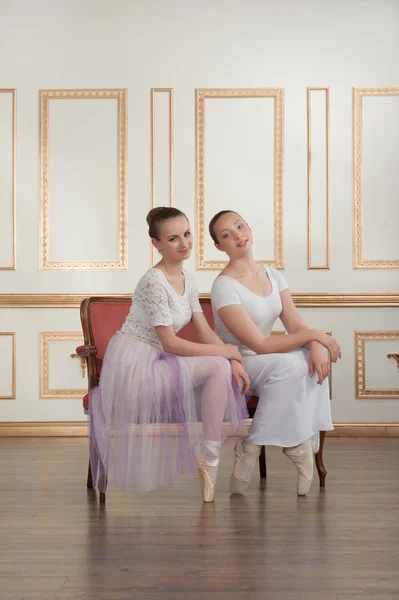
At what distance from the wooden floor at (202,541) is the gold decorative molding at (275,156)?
1.71 m

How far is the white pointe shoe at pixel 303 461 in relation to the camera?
3.00 metres

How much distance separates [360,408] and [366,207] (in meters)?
1.26

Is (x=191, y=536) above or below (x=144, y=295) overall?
below

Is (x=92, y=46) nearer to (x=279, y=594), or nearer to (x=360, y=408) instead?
(x=360, y=408)

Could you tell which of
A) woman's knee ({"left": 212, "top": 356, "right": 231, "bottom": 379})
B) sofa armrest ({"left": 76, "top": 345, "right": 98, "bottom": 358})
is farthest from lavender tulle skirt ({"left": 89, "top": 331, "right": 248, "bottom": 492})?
sofa armrest ({"left": 76, "top": 345, "right": 98, "bottom": 358})

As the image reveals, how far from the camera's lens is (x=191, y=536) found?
2.40 meters

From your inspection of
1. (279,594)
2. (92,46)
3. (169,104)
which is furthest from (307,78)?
(279,594)

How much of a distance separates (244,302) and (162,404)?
0.58m

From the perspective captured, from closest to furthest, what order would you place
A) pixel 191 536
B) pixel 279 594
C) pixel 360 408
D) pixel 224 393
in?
pixel 279 594
pixel 191 536
pixel 224 393
pixel 360 408

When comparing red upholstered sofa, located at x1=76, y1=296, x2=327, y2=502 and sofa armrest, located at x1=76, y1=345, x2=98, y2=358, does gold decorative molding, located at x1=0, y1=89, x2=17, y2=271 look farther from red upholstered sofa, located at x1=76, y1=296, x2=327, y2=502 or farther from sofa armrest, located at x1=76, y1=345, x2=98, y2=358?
sofa armrest, located at x1=76, y1=345, x2=98, y2=358

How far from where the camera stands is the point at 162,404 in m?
2.90

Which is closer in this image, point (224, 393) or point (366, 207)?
point (224, 393)

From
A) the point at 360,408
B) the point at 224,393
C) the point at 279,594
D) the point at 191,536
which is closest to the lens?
the point at 279,594

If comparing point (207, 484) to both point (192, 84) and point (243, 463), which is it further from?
point (192, 84)
